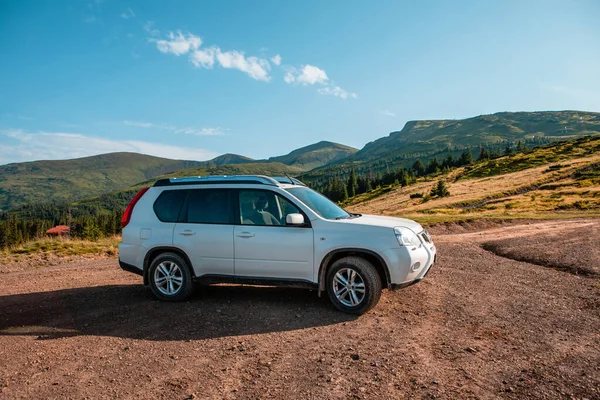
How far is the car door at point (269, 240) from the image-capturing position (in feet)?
20.8

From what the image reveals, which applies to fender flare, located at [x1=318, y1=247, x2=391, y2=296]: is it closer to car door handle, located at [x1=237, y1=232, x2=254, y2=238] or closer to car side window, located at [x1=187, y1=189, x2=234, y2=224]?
car door handle, located at [x1=237, y1=232, x2=254, y2=238]

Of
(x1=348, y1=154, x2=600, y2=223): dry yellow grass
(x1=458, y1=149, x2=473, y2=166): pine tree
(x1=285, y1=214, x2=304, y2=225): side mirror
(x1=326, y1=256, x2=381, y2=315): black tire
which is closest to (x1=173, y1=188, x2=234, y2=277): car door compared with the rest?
(x1=285, y1=214, x2=304, y2=225): side mirror

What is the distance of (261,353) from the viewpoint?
4773mm

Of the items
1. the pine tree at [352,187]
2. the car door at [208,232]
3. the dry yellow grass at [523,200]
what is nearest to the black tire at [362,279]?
the car door at [208,232]

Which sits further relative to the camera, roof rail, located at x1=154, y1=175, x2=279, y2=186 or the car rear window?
the car rear window

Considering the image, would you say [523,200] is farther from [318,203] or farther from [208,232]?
[208,232]

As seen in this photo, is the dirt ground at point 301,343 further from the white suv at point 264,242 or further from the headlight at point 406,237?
the headlight at point 406,237

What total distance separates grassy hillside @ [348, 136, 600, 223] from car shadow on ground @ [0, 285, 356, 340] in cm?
1669

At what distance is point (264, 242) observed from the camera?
6512mm

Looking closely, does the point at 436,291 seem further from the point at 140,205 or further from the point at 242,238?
the point at 140,205

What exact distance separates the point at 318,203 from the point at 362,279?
67.8 inches

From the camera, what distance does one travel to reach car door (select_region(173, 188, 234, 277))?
679cm

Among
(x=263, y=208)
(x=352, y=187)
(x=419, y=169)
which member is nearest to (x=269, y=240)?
(x=263, y=208)

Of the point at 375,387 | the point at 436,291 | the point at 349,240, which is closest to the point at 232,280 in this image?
the point at 349,240
